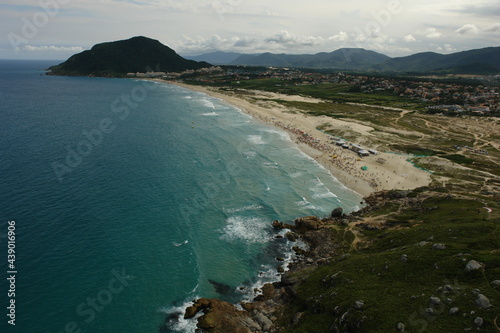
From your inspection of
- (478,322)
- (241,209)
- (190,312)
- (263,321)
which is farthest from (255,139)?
(478,322)

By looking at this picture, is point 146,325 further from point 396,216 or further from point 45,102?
point 45,102

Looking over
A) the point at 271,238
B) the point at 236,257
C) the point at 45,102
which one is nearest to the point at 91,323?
the point at 236,257

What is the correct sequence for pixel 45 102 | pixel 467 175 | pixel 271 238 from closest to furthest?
1. pixel 271 238
2. pixel 467 175
3. pixel 45 102

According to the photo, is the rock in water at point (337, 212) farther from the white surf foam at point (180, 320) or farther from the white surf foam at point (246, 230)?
the white surf foam at point (180, 320)

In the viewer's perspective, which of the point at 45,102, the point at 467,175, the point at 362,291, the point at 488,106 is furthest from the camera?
the point at 488,106
